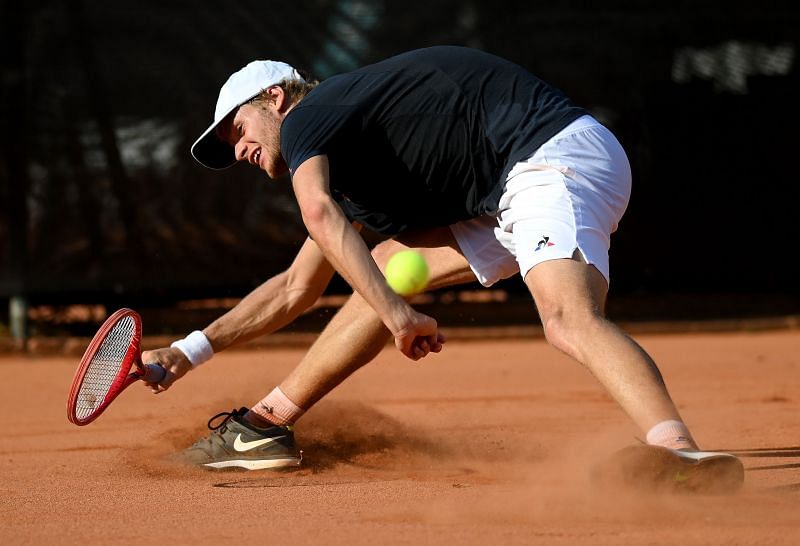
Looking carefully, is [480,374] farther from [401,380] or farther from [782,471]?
[782,471]

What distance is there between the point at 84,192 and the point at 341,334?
4.04 metres

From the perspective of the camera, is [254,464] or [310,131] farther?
[254,464]

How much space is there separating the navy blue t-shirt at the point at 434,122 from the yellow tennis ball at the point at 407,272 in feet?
1.29

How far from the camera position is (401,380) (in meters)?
5.91

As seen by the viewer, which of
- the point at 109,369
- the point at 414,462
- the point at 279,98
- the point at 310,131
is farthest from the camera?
the point at 414,462

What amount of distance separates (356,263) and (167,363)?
0.96 meters

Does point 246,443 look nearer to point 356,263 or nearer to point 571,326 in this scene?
point 356,263

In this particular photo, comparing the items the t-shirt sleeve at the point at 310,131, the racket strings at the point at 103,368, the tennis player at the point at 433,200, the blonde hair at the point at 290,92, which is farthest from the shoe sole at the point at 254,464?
the blonde hair at the point at 290,92

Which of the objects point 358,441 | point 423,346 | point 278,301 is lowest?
point 358,441

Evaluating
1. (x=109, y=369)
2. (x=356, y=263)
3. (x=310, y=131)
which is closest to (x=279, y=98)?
(x=310, y=131)

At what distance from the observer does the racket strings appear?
3496mm

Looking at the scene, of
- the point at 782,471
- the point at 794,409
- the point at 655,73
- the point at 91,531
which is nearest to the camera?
the point at 91,531

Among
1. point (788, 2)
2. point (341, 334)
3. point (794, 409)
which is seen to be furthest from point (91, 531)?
point (788, 2)

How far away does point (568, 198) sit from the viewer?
2.98m
